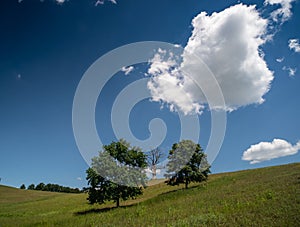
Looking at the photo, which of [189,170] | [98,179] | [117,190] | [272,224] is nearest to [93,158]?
[98,179]

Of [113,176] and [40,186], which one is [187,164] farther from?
[40,186]

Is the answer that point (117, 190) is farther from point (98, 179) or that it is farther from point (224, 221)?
point (224, 221)

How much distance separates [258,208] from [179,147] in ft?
81.8

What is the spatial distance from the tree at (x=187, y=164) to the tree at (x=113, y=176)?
1062 cm

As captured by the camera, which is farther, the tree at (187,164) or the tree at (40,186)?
the tree at (40,186)

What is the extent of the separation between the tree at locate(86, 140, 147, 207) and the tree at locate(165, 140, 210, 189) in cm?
1062

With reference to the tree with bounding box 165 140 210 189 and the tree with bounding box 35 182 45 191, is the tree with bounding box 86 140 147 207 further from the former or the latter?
the tree with bounding box 35 182 45 191

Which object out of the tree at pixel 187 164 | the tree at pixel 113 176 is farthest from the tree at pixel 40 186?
the tree at pixel 113 176

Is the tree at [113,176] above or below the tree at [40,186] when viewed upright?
below

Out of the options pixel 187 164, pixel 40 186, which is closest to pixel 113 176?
pixel 187 164

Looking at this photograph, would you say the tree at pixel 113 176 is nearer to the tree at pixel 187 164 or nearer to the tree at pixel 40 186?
the tree at pixel 187 164

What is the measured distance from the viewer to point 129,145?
27734mm

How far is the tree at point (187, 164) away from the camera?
117ft

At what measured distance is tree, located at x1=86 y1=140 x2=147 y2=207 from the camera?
81.0 feet
